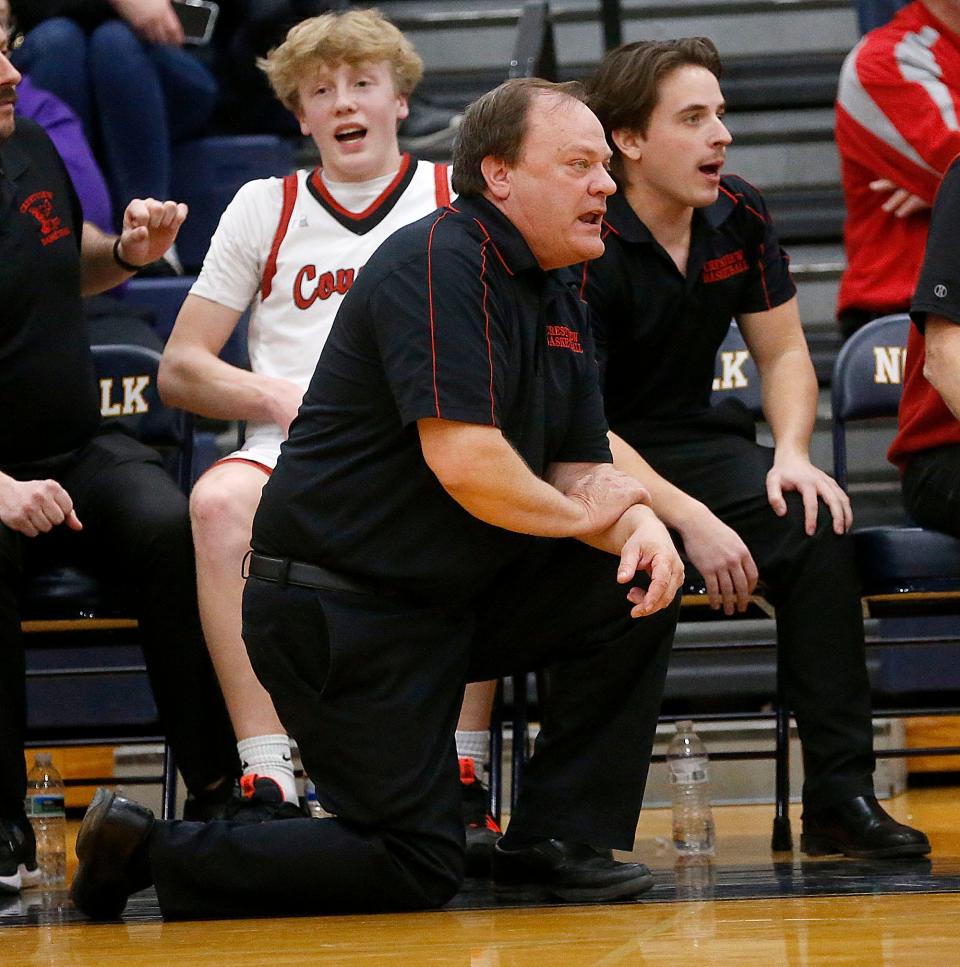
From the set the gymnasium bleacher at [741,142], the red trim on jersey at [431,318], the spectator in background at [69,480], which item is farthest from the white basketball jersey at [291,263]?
the gymnasium bleacher at [741,142]

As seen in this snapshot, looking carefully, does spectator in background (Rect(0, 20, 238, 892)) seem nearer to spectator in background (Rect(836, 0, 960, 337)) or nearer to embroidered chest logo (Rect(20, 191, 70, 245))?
embroidered chest logo (Rect(20, 191, 70, 245))

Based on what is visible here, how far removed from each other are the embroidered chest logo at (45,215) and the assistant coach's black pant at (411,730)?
1.11 metres

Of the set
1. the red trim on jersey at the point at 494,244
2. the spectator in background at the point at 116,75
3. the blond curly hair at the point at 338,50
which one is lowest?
the red trim on jersey at the point at 494,244

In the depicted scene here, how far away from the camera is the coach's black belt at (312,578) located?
264 cm

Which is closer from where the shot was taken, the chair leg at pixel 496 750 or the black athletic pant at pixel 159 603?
the black athletic pant at pixel 159 603

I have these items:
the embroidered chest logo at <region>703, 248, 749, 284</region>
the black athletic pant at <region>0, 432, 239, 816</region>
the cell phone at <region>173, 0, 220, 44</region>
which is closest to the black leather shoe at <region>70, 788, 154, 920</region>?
the black athletic pant at <region>0, 432, 239, 816</region>

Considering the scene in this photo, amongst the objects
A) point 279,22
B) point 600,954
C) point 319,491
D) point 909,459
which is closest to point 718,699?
point 909,459

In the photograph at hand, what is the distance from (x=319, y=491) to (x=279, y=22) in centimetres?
326

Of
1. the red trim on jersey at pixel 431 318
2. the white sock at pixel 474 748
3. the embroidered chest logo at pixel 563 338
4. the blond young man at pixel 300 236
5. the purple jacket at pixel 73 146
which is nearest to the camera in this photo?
the red trim on jersey at pixel 431 318

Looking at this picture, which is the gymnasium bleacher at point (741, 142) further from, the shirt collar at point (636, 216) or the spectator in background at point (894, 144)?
the shirt collar at point (636, 216)

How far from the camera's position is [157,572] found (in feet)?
10.3

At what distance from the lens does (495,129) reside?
2.68 m

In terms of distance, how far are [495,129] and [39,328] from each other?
1157 mm

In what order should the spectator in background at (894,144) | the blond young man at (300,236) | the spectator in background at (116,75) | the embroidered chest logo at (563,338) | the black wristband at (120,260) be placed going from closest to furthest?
the embroidered chest logo at (563,338) < the blond young man at (300,236) < the black wristband at (120,260) < the spectator in background at (894,144) < the spectator in background at (116,75)
